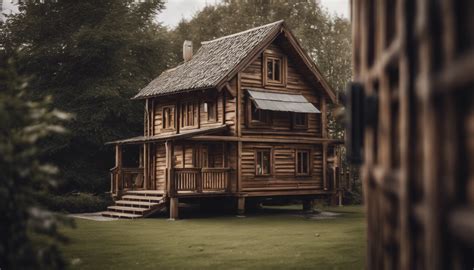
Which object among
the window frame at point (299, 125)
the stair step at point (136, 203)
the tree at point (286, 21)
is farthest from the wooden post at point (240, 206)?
the tree at point (286, 21)

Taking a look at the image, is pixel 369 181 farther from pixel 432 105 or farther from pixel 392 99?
pixel 432 105

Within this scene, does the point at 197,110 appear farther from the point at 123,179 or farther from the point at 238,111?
the point at 123,179

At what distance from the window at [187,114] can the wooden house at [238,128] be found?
51 mm

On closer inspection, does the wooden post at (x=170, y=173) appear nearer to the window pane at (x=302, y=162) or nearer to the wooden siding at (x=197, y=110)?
the wooden siding at (x=197, y=110)

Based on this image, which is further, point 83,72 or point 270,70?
point 83,72

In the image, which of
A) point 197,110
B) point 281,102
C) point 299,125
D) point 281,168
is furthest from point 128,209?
point 299,125

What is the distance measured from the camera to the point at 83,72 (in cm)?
4262

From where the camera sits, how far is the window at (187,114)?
32.1m

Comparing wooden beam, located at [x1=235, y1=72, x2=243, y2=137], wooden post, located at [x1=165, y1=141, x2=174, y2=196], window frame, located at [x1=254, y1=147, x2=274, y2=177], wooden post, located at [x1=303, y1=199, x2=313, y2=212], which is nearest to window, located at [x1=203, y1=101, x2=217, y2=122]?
wooden beam, located at [x1=235, y1=72, x2=243, y2=137]

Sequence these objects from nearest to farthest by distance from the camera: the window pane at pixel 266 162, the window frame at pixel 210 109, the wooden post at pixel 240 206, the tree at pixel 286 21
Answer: the wooden post at pixel 240 206 < the window frame at pixel 210 109 < the window pane at pixel 266 162 < the tree at pixel 286 21

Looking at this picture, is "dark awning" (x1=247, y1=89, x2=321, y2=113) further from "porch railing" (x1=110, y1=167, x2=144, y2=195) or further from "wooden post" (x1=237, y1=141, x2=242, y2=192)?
"porch railing" (x1=110, y1=167, x2=144, y2=195)

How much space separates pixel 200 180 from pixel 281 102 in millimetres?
5856

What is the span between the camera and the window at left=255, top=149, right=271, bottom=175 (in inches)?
1220

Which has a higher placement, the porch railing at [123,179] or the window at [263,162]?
the window at [263,162]
